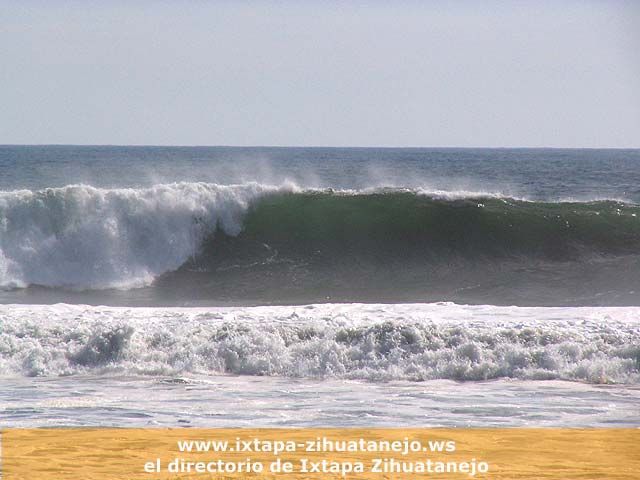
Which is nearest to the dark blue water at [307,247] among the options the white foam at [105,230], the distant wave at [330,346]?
the white foam at [105,230]

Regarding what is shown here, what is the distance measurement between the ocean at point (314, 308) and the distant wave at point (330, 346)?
2 cm

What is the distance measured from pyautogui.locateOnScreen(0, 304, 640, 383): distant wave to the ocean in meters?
0.02

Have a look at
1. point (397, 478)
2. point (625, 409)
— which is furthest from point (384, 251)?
point (397, 478)

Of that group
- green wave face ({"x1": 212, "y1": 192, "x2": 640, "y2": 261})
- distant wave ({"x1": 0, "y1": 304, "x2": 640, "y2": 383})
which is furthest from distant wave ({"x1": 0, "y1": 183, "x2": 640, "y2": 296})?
distant wave ({"x1": 0, "y1": 304, "x2": 640, "y2": 383})

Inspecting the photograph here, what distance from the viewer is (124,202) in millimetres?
17391

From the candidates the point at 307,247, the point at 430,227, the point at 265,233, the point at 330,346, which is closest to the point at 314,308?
the point at 330,346

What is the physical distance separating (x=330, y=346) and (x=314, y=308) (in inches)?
75.4

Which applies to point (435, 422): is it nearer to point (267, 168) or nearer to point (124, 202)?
point (124, 202)

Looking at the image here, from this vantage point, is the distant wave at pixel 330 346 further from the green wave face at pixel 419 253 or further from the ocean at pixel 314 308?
the green wave face at pixel 419 253

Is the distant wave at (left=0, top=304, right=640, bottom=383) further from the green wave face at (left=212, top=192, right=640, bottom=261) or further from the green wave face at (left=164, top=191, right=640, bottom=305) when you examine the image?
the green wave face at (left=212, top=192, right=640, bottom=261)

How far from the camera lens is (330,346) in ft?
29.8

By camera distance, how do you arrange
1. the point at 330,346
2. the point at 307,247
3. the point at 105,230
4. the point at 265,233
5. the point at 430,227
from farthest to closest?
the point at 430,227
the point at 265,233
the point at 307,247
the point at 105,230
the point at 330,346

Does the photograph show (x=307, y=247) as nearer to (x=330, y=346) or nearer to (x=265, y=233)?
(x=265, y=233)

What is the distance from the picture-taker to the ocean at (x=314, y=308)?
7324mm
